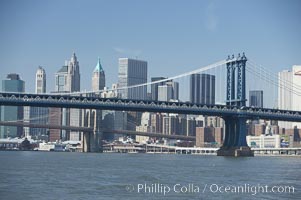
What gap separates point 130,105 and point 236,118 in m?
14.2

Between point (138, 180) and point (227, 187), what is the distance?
5.33 metres

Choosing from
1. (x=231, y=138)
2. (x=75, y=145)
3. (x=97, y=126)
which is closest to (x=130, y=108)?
(x=231, y=138)

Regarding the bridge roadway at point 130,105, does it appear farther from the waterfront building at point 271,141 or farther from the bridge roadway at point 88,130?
the waterfront building at point 271,141

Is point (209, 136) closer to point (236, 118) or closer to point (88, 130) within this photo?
point (88, 130)

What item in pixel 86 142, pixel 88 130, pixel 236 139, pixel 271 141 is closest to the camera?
pixel 236 139

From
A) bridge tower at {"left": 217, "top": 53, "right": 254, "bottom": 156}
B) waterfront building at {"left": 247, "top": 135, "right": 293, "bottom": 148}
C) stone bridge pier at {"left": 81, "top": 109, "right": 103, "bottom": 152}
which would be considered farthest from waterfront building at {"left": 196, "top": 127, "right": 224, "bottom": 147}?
bridge tower at {"left": 217, "top": 53, "right": 254, "bottom": 156}

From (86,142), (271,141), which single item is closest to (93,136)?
(86,142)

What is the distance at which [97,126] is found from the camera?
167375 mm

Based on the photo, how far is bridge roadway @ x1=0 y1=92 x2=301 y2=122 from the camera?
9044cm

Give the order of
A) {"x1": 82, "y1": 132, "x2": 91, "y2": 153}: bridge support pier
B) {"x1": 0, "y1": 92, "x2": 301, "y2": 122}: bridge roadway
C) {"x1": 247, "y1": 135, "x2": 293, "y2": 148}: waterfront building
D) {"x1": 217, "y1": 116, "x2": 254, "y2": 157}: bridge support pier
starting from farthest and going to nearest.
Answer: {"x1": 247, "y1": 135, "x2": 293, "y2": 148}: waterfront building, {"x1": 82, "y1": 132, "x2": 91, "y2": 153}: bridge support pier, {"x1": 217, "y1": 116, "x2": 254, "y2": 157}: bridge support pier, {"x1": 0, "y1": 92, "x2": 301, "y2": 122}: bridge roadway

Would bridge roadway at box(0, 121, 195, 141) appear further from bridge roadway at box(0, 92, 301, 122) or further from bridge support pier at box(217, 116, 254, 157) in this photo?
bridge support pier at box(217, 116, 254, 157)

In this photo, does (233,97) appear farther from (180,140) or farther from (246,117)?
(180,140)

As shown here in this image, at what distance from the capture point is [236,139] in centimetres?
9438

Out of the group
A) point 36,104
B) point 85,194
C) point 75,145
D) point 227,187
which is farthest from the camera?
point 75,145
